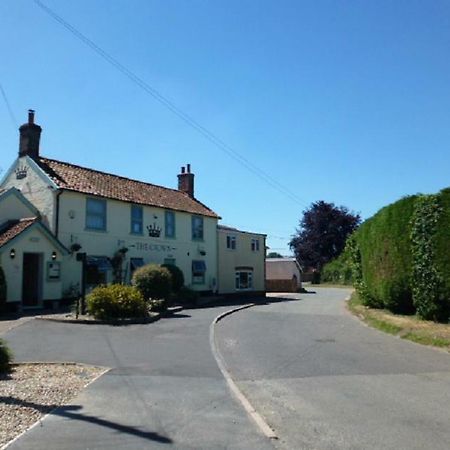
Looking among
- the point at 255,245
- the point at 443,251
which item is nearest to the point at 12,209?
the point at 443,251

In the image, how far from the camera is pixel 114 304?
64.7 ft

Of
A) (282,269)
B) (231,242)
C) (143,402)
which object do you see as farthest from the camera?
(282,269)

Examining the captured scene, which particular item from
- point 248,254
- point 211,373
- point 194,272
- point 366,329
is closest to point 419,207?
point 366,329

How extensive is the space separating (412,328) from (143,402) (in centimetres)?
993

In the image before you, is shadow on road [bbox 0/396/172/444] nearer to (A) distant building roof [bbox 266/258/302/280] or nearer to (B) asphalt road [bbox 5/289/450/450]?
(B) asphalt road [bbox 5/289/450/450]

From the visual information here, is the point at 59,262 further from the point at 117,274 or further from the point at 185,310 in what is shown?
the point at 185,310

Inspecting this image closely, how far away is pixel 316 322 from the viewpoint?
2070cm

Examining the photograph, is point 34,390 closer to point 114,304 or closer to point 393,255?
point 114,304

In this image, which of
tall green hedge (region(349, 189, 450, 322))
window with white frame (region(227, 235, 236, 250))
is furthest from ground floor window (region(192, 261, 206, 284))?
tall green hedge (region(349, 189, 450, 322))

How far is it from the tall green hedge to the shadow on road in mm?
11343

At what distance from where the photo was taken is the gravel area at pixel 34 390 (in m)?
6.54

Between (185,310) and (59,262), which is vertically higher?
(59,262)

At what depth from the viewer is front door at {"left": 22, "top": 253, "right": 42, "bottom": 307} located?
23.9 metres

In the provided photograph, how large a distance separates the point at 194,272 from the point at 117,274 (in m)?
7.67
